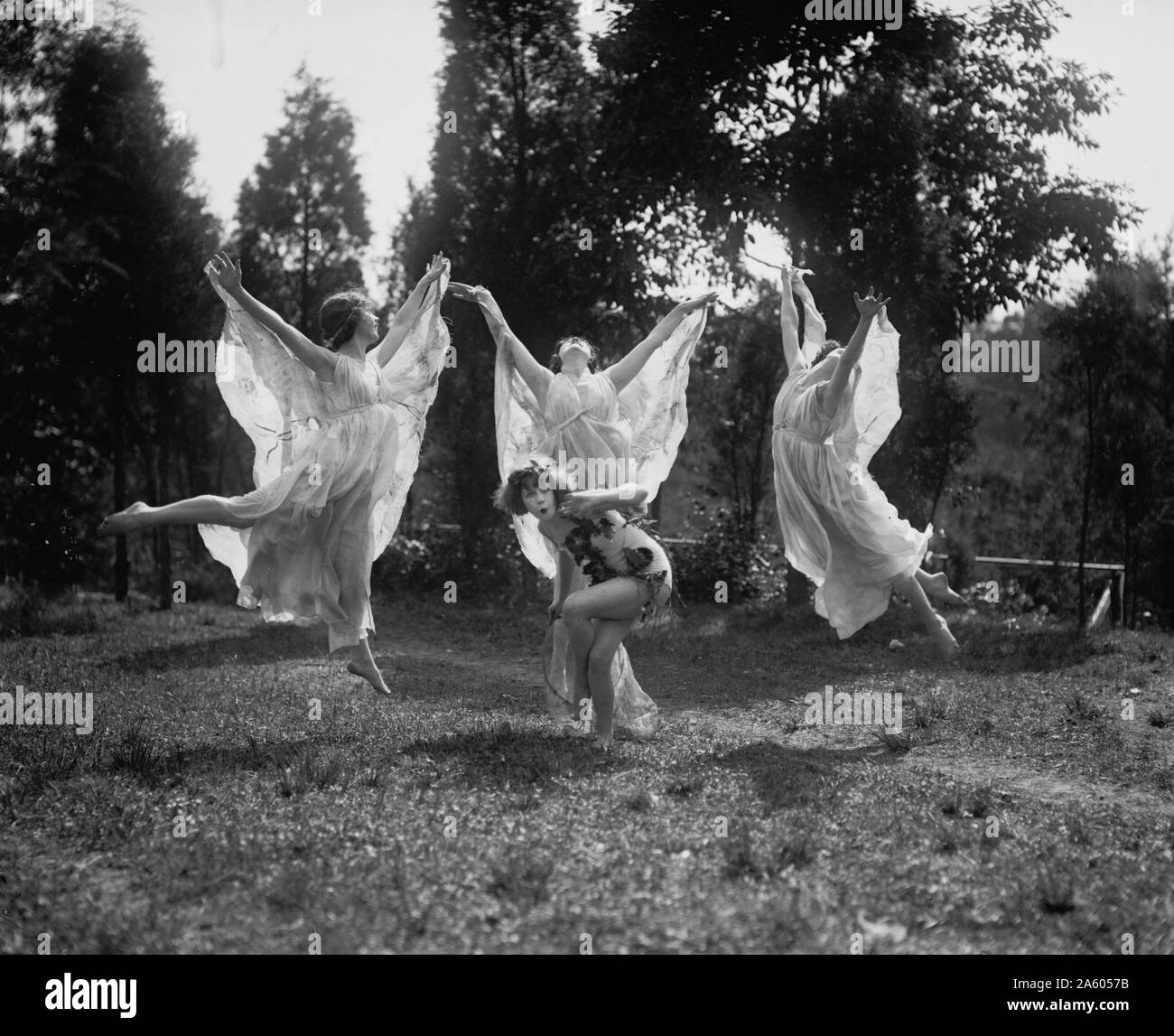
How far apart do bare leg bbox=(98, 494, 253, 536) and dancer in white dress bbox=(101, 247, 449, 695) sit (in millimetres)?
11

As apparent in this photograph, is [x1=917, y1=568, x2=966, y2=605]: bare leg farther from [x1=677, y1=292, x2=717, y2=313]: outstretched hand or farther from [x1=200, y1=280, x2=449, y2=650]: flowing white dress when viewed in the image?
[x1=200, y1=280, x2=449, y2=650]: flowing white dress

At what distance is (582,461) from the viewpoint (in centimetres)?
729

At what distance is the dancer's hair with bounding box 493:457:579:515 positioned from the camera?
6.47 meters

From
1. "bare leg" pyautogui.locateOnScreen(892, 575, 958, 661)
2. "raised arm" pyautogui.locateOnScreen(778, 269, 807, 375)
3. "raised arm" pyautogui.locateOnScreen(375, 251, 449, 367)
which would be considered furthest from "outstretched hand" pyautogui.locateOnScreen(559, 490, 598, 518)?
"raised arm" pyautogui.locateOnScreen(778, 269, 807, 375)

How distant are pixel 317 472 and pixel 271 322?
3.26 ft

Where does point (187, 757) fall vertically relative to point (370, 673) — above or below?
below

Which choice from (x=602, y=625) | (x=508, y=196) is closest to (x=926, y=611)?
(x=602, y=625)

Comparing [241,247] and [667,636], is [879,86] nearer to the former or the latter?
[667,636]

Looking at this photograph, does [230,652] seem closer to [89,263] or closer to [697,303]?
[697,303]

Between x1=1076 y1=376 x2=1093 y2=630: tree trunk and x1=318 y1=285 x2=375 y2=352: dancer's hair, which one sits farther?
x1=1076 y1=376 x2=1093 y2=630: tree trunk

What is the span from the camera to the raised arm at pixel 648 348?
780cm

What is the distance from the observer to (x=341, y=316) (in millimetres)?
7520

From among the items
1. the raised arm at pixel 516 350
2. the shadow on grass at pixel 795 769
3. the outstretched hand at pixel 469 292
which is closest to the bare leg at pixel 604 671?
the shadow on grass at pixel 795 769
